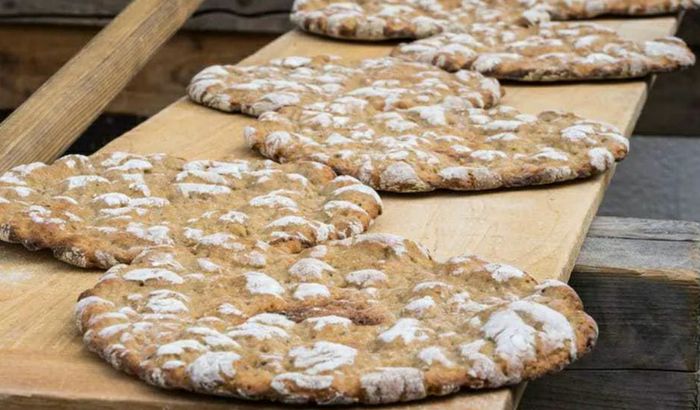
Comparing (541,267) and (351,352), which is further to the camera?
(541,267)

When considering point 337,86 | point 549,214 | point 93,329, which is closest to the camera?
point 93,329

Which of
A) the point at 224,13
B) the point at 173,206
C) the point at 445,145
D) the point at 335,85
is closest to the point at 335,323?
the point at 173,206

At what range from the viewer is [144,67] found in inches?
176

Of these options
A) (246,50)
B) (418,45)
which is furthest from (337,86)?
(246,50)

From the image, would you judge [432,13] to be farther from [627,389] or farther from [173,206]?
[173,206]

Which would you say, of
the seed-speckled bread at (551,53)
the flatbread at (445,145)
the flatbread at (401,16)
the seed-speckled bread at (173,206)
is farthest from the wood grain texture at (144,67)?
the seed-speckled bread at (173,206)

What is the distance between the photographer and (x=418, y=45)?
2977 mm

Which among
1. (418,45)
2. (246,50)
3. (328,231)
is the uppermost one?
(328,231)

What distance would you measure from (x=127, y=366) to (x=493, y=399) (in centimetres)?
39

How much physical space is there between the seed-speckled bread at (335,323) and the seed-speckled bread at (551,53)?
→ 3.70ft

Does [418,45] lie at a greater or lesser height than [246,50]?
greater

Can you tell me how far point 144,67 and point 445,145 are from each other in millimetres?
2415

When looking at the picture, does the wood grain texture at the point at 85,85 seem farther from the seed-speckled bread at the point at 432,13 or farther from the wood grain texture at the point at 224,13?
the wood grain texture at the point at 224,13

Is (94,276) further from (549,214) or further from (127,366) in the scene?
(549,214)
